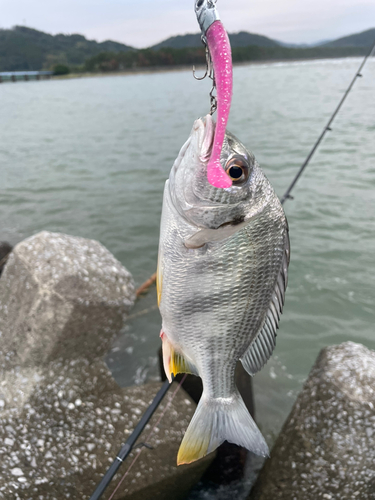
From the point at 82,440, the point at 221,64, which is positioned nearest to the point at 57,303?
the point at 82,440

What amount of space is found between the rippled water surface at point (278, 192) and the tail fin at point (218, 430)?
7.63 ft

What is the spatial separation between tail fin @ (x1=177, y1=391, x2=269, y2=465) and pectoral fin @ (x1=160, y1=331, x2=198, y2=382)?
159 mm

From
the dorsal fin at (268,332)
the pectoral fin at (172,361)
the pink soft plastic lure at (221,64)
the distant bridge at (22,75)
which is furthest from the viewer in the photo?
the distant bridge at (22,75)

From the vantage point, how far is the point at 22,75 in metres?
86.8

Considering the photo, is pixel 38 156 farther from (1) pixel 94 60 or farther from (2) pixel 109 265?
(1) pixel 94 60

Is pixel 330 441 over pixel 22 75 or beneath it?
beneath

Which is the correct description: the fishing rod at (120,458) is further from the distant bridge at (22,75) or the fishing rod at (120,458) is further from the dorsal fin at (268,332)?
the distant bridge at (22,75)

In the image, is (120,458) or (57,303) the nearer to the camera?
(120,458)

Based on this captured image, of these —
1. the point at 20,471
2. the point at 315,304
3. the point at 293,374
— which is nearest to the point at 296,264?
the point at 315,304

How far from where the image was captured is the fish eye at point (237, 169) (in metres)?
1.33

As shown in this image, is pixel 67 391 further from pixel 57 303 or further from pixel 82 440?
pixel 57 303

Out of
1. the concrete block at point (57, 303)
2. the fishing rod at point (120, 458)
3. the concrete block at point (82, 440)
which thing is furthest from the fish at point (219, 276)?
the concrete block at point (57, 303)

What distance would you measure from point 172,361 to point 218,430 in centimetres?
35

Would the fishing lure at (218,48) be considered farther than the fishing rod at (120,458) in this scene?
No
